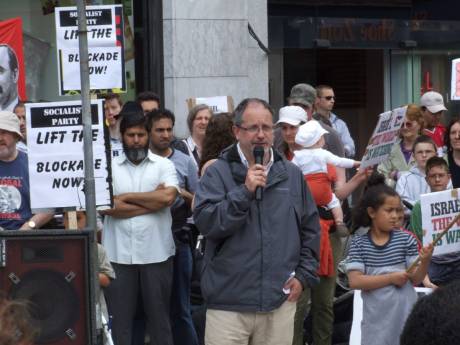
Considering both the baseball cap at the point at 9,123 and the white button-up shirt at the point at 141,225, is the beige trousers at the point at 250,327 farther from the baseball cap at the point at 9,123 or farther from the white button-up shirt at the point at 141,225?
the baseball cap at the point at 9,123

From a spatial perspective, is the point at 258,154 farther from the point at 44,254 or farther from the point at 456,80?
the point at 456,80

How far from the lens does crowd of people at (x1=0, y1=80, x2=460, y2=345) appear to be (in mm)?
6273

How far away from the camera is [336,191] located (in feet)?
28.9

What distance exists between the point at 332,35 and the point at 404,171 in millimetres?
5053

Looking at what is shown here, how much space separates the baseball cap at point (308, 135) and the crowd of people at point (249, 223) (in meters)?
0.01

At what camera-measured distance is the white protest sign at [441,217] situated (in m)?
7.17

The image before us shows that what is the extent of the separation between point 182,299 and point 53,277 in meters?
3.02

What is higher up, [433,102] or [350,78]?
[350,78]

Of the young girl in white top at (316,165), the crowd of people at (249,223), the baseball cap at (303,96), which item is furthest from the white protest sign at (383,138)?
the baseball cap at (303,96)

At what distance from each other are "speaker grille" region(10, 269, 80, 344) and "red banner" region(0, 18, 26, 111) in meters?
4.93

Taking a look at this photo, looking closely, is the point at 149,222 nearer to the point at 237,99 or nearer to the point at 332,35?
the point at 237,99

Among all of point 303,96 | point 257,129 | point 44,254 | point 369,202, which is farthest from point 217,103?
point 44,254

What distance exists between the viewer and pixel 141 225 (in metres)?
8.02

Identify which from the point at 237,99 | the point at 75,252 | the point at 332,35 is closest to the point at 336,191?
the point at 75,252
